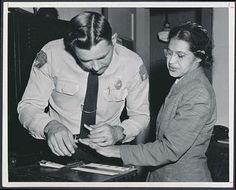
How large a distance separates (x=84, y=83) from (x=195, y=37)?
441 mm

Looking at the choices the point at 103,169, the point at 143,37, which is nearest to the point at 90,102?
the point at 103,169

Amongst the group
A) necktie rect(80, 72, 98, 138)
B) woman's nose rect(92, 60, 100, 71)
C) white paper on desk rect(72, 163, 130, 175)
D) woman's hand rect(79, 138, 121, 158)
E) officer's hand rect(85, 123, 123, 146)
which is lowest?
white paper on desk rect(72, 163, 130, 175)

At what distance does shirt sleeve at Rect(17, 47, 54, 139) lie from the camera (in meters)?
1.10

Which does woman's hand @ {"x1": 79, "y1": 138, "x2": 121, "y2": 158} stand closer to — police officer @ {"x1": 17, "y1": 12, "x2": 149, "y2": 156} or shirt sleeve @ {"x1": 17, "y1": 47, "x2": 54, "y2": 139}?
police officer @ {"x1": 17, "y1": 12, "x2": 149, "y2": 156}

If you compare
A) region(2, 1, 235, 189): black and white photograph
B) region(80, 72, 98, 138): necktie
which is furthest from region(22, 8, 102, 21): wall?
region(80, 72, 98, 138): necktie

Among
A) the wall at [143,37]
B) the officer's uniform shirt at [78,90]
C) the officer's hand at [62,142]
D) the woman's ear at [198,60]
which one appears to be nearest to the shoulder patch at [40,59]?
the officer's uniform shirt at [78,90]

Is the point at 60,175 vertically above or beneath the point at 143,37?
beneath

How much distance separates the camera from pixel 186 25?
0.99 metres

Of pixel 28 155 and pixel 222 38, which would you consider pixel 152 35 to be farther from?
pixel 28 155

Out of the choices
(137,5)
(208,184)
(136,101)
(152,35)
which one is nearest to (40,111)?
(136,101)

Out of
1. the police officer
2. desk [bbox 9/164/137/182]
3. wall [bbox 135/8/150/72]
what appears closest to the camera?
desk [bbox 9/164/137/182]

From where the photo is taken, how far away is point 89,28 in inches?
42.0

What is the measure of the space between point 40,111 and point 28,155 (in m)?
0.17

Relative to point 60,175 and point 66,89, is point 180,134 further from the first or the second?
point 66,89
